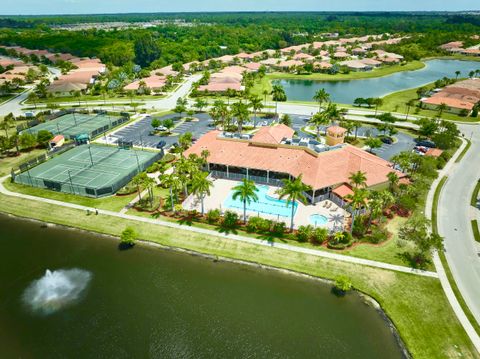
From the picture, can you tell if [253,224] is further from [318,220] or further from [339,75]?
[339,75]

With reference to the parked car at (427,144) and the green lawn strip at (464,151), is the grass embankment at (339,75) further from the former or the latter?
the green lawn strip at (464,151)

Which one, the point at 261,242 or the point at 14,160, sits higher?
the point at 261,242

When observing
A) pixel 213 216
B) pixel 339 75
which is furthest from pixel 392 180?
pixel 339 75

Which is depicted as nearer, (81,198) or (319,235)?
(319,235)

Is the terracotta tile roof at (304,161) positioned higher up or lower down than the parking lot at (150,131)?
higher up

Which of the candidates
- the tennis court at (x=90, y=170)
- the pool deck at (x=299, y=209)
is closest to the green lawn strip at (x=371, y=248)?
the pool deck at (x=299, y=209)
